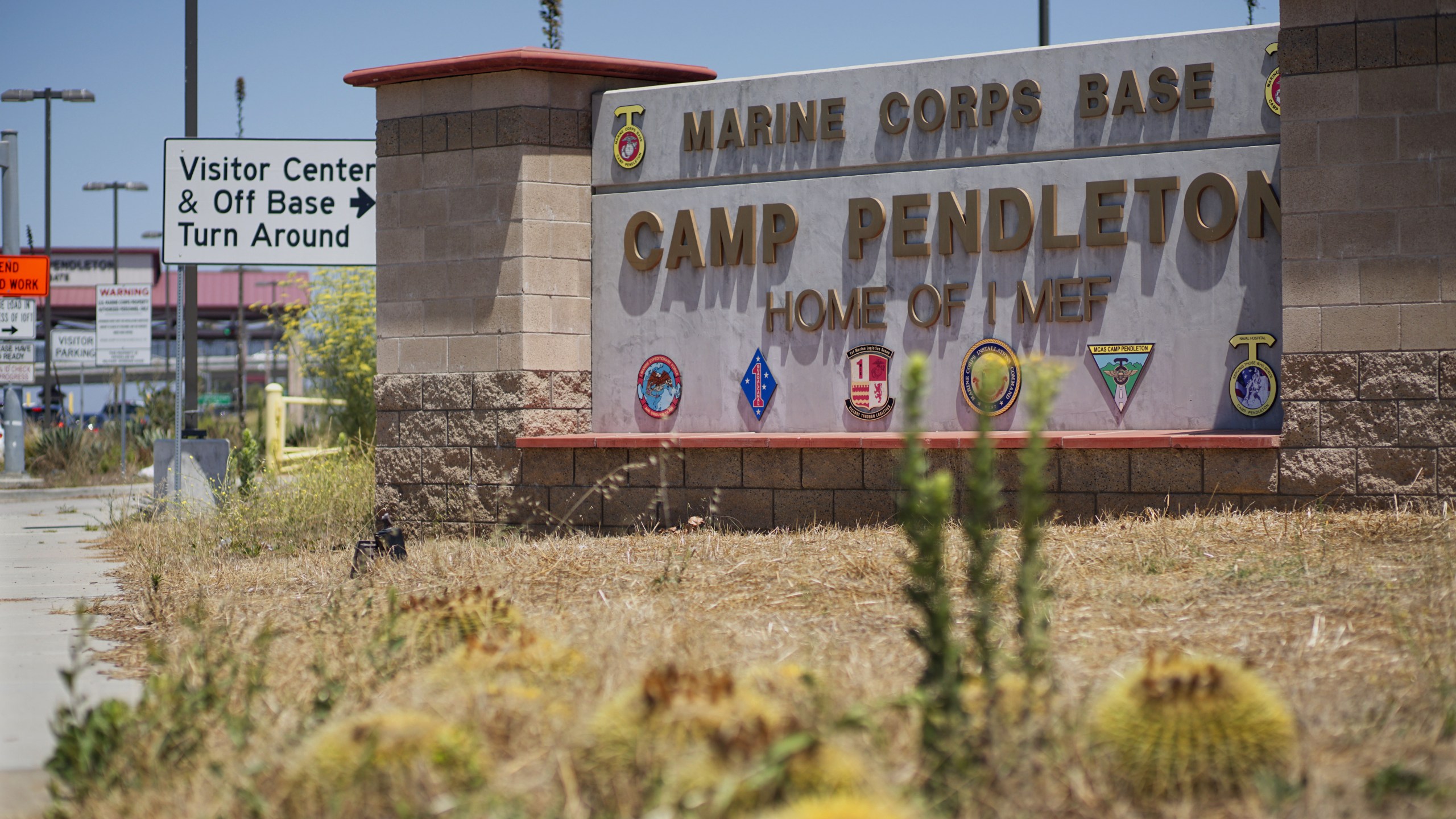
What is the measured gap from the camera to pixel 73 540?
12.2 metres

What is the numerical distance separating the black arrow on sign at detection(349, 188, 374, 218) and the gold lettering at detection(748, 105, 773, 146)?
11.3 feet

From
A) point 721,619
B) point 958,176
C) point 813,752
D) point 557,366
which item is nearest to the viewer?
point 813,752

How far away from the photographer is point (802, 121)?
9445mm

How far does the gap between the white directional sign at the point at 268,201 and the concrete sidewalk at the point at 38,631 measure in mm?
2762

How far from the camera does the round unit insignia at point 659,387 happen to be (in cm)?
978

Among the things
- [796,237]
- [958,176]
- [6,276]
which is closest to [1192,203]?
[958,176]

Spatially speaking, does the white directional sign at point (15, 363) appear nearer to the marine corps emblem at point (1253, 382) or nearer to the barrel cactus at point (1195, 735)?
the marine corps emblem at point (1253, 382)

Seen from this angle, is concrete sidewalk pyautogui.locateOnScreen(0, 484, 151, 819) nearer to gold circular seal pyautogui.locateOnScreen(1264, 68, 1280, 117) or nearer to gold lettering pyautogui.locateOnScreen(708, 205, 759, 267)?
gold lettering pyautogui.locateOnScreen(708, 205, 759, 267)

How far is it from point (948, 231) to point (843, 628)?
429 cm

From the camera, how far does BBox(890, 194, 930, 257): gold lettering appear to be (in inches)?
359

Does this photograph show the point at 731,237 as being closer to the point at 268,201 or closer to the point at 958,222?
the point at 958,222

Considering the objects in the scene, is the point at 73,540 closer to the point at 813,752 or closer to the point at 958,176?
the point at 958,176

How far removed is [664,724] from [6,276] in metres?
18.1

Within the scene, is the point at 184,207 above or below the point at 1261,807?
above
